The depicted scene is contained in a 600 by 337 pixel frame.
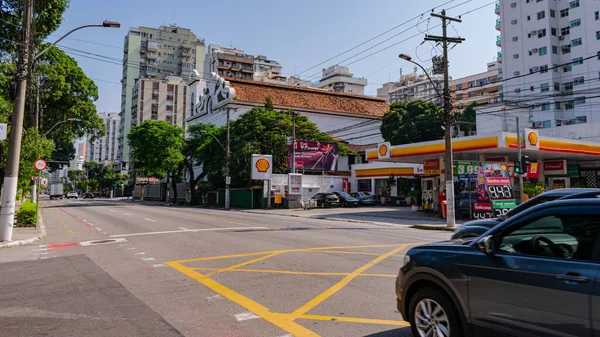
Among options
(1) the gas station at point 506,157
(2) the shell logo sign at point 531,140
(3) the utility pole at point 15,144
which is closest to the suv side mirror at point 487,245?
(3) the utility pole at point 15,144

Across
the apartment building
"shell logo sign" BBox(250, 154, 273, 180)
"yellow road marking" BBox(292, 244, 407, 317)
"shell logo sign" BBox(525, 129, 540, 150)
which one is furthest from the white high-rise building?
"yellow road marking" BBox(292, 244, 407, 317)

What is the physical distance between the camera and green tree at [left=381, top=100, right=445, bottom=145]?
52.9 meters

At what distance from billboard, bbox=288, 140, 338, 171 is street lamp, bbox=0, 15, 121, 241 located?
27465mm

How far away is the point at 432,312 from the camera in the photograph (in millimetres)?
3873

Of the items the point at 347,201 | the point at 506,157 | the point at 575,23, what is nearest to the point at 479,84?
the point at 575,23

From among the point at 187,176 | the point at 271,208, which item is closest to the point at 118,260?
the point at 271,208

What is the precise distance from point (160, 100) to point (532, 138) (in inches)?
3429

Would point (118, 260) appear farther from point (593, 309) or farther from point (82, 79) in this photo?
point (82, 79)

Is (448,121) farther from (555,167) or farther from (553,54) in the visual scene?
(553,54)

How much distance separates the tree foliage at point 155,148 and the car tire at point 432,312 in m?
47.1

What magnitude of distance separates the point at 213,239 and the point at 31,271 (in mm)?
5485

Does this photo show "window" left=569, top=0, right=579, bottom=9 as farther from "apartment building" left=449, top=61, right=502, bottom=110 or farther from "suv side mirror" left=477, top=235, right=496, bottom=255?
"suv side mirror" left=477, top=235, right=496, bottom=255

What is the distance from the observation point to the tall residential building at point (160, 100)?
9419 cm

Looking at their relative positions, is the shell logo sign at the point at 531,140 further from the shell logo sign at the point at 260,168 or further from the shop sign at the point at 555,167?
the shell logo sign at the point at 260,168
